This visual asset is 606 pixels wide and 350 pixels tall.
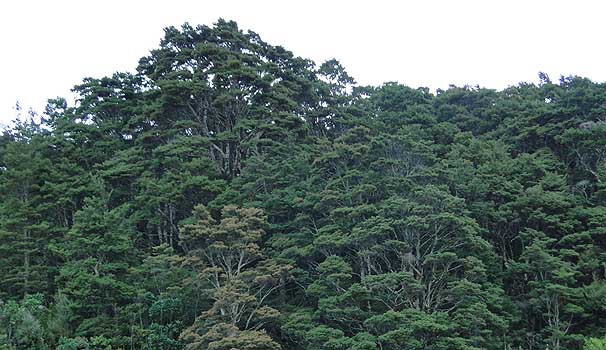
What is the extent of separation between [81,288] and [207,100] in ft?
31.4

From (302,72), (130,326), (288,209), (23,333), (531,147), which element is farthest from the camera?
(302,72)

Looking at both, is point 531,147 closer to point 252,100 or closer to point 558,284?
point 558,284

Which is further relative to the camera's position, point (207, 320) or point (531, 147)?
point (531, 147)

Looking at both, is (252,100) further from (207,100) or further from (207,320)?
(207,320)

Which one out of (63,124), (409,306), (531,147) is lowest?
(409,306)

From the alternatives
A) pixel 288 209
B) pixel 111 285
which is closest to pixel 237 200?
pixel 288 209

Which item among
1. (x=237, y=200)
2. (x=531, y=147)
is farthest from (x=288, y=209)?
(x=531, y=147)

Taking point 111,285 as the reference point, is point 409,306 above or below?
below

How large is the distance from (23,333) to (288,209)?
27.8ft

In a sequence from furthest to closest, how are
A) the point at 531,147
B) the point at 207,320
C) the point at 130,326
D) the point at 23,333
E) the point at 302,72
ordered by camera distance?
the point at 302,72 < the point at 531,147 < the point at 130,326 < the point at 23,333 < the point at 207,320

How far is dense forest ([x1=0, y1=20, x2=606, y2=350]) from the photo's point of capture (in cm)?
1534

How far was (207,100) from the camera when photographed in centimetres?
2352

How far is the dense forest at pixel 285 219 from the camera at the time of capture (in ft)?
50.3

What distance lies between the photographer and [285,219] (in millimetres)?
19219
